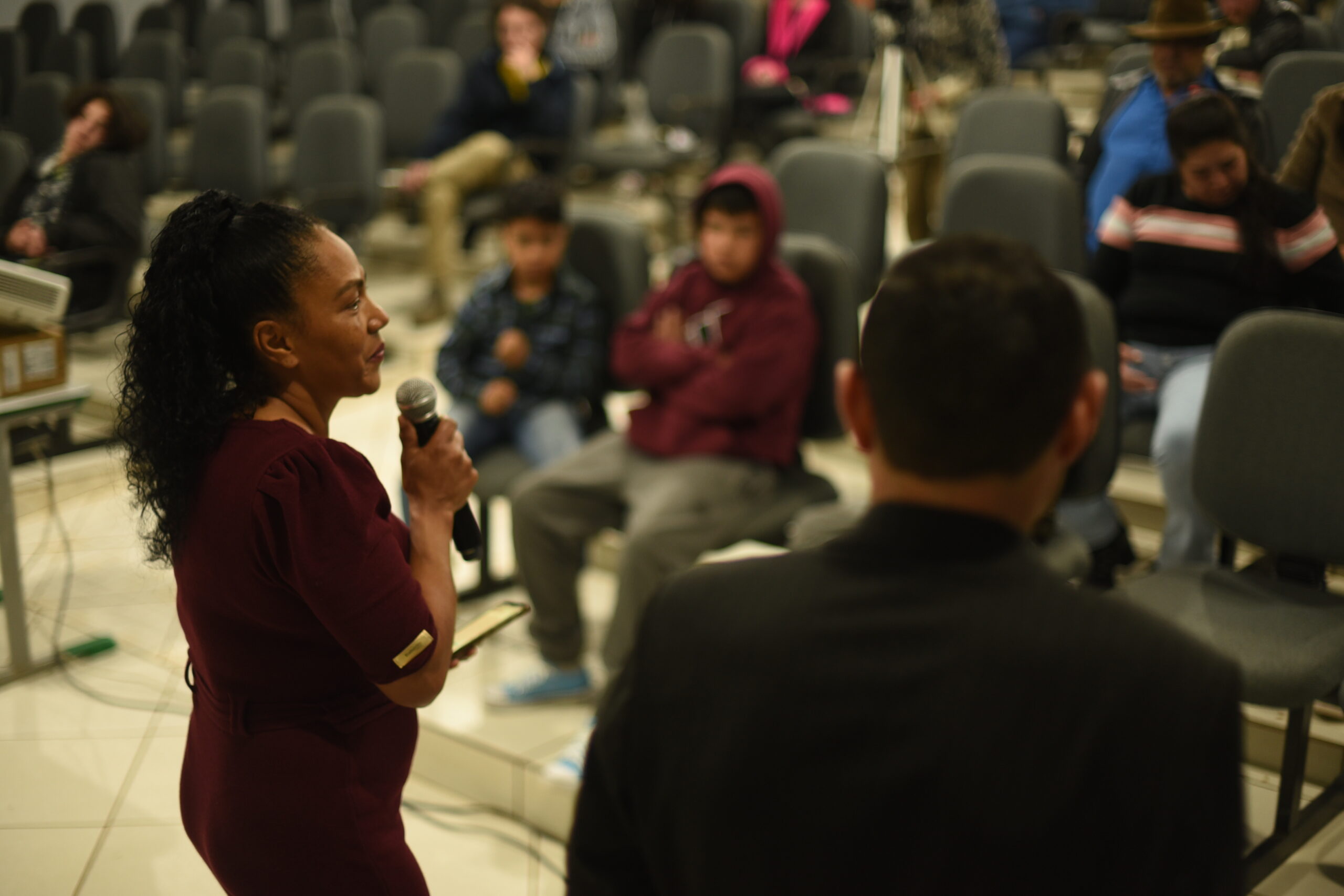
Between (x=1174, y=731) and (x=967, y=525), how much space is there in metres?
0.15

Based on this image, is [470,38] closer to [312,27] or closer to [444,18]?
[444,18]

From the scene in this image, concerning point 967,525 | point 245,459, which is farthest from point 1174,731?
point 245,459

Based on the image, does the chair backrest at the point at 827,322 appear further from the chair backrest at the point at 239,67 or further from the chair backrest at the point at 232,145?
the chair backrest at the point at 239,67

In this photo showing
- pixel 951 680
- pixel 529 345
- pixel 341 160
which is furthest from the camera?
pixel 341 160

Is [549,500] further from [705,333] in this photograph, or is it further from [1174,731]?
[1174,731]

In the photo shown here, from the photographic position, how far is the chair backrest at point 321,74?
6145 millimetres

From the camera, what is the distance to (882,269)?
3744 millimetres

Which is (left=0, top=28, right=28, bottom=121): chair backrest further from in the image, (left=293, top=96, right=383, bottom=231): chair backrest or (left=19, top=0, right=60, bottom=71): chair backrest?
(left=293, top=96, right=383, bottom=231): chair backrest

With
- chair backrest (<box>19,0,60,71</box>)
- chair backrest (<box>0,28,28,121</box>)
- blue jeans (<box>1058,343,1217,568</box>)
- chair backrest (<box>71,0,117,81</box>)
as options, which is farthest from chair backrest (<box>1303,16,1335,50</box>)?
chair backrest (<box>19,0,60,71</box>)

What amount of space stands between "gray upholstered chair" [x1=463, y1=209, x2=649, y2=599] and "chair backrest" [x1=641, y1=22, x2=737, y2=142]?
2.56 metres

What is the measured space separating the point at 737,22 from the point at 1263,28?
10.7 feet

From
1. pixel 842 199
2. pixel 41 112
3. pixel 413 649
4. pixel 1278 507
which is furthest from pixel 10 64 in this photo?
pixel 413 649

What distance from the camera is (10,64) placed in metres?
7.31

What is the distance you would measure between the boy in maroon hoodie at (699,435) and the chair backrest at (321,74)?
395cm
